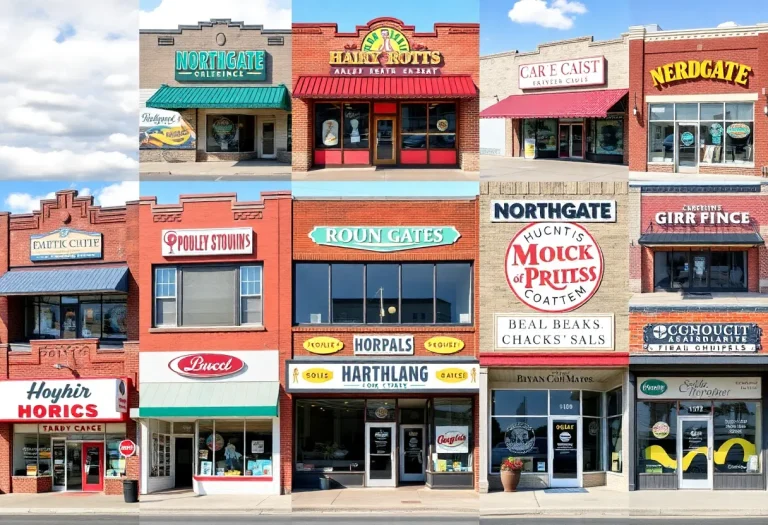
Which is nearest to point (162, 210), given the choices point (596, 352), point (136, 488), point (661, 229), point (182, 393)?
point (182, 393)

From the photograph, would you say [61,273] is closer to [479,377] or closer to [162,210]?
[162,210]

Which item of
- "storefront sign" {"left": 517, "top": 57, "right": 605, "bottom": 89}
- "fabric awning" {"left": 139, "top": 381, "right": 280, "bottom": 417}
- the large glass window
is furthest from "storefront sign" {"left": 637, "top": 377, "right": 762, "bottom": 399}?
"storefront sign" {"left": 517, "top": 57, "right": 605, "bottom": 89}

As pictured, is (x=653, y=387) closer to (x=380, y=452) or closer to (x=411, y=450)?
(x=411, y=450)

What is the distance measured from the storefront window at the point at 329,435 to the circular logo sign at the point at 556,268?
6.04 m

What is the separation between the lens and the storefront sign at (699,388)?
29.6 m

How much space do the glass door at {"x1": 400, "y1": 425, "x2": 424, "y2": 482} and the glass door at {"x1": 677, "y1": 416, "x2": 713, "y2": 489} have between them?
25.1 ft

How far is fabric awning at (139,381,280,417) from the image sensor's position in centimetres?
2869

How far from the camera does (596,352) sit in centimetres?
2847

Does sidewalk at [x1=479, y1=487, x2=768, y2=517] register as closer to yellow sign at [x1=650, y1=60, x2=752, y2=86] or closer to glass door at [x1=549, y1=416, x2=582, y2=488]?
glass door at [x1=549, y1=416, x2=582, y2=488]

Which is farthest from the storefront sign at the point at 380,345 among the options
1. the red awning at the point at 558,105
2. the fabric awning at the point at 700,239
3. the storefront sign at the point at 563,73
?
the storefront sign at the point at 563,73

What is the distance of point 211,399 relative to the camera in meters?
29.0

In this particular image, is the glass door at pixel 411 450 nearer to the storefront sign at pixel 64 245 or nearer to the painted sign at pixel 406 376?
the painted sign at pixel 406 376

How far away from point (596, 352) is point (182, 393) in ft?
39.8

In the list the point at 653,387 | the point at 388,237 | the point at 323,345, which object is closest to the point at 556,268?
the point at 388,237
